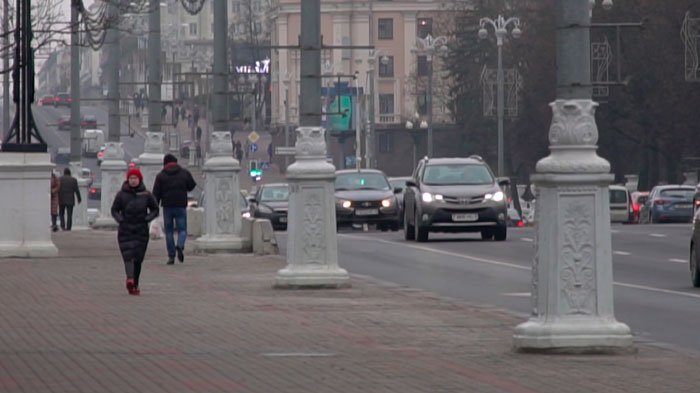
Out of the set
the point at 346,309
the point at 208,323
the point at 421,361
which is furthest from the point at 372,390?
the point at 346,309

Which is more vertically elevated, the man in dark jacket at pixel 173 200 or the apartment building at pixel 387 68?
the apartment building at pixel 387 68

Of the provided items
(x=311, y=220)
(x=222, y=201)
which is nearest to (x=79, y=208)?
(x=222, y=201)

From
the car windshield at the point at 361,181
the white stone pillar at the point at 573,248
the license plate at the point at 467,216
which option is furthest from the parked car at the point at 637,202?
the white stone pillar at the point at 573,248

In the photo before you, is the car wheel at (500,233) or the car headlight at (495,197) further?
the car wheel at (500,233)

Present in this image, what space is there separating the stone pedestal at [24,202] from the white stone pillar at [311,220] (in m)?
9.08

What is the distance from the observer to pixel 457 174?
36.9 metres

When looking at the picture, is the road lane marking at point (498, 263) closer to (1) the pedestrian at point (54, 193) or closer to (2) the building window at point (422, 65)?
(1) the pedestrian at point (54, 193)

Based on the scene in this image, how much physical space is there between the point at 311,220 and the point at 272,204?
27411mm

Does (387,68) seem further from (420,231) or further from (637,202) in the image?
(420,231)

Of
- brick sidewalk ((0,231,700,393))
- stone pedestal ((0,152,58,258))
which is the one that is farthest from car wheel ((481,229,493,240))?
brick sidewalk ((0,231,700,393))

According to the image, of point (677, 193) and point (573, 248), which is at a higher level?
point (573, 248)

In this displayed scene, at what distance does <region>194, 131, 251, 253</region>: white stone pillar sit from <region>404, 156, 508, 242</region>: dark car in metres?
6.10

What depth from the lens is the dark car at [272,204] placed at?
47688mm

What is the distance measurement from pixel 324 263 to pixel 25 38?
10374 millimetres
